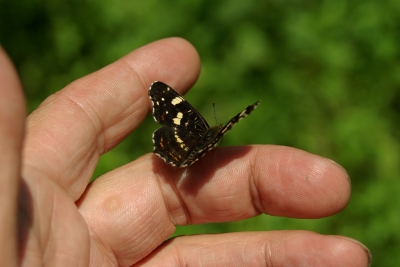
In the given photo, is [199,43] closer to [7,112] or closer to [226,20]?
[226,20]

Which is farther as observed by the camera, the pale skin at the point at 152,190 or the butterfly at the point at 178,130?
the butterfly at the point at 178,130

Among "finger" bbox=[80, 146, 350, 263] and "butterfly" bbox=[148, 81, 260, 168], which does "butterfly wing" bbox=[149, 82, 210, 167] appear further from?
"finger" bbox=[80, 146, 350, 263]

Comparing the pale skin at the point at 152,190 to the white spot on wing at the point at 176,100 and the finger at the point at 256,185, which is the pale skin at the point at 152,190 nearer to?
the finger at the point at 256,185

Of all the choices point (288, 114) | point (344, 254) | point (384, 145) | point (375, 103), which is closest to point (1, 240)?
point (344, 254)

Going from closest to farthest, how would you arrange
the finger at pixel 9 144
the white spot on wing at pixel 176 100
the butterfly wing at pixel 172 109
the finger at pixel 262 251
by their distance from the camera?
the finger at pixel 9 144
the finger at pixel 262 251
the butterfly wing at pixel 172 109
the white spot on wing at pixel 176 100

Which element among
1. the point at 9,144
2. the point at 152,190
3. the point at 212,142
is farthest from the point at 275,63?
the point at 9,144

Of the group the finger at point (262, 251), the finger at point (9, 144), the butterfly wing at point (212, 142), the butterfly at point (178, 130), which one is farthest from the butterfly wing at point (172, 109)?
the finger at point (9, 144)
